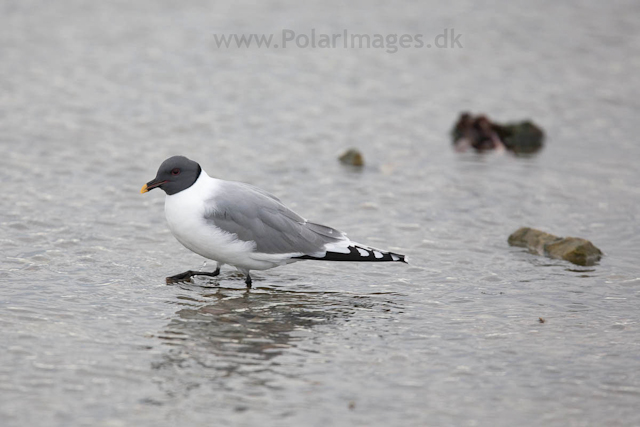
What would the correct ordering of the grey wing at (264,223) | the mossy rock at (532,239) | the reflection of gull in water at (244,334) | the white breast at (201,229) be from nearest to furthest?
the reflection of gull in water at (244,334) → the white breast at (201,229) → the grey wing at (264,223) → the mossy rock at (532,239)

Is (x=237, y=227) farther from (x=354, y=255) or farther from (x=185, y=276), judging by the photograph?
(x=354, y=255)

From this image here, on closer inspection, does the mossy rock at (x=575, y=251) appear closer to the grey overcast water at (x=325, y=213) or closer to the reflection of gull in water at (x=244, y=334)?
the grey overcast water at (x=325, y=213)

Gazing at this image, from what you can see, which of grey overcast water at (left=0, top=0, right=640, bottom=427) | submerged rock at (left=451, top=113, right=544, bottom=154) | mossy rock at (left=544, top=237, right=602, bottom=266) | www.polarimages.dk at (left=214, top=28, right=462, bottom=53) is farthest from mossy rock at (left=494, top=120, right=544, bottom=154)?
www.polarimages.dk at (left=214, top=28, right=462, bottom=53)

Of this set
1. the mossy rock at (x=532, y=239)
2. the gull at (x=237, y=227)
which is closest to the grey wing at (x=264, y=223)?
the gull at (x=237, y=227)

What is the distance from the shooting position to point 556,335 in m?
6.88

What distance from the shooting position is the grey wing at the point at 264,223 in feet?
24.6

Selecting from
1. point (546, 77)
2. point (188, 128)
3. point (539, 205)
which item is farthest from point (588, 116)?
point (188, 128)

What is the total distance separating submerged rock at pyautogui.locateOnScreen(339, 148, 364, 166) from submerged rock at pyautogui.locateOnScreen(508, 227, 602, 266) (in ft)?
9.74

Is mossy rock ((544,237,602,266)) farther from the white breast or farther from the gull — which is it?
the white breast

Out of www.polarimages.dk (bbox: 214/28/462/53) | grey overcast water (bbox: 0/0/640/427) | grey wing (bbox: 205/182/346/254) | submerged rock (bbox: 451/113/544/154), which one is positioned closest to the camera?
grey overcast water (bbox: 0/0/640/427)

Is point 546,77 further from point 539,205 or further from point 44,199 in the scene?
point 44,199

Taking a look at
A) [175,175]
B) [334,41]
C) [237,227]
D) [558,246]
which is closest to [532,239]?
[558,246]

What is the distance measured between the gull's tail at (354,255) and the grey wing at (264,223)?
0.06 metres

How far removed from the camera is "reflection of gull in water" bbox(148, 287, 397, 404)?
5957 mm
